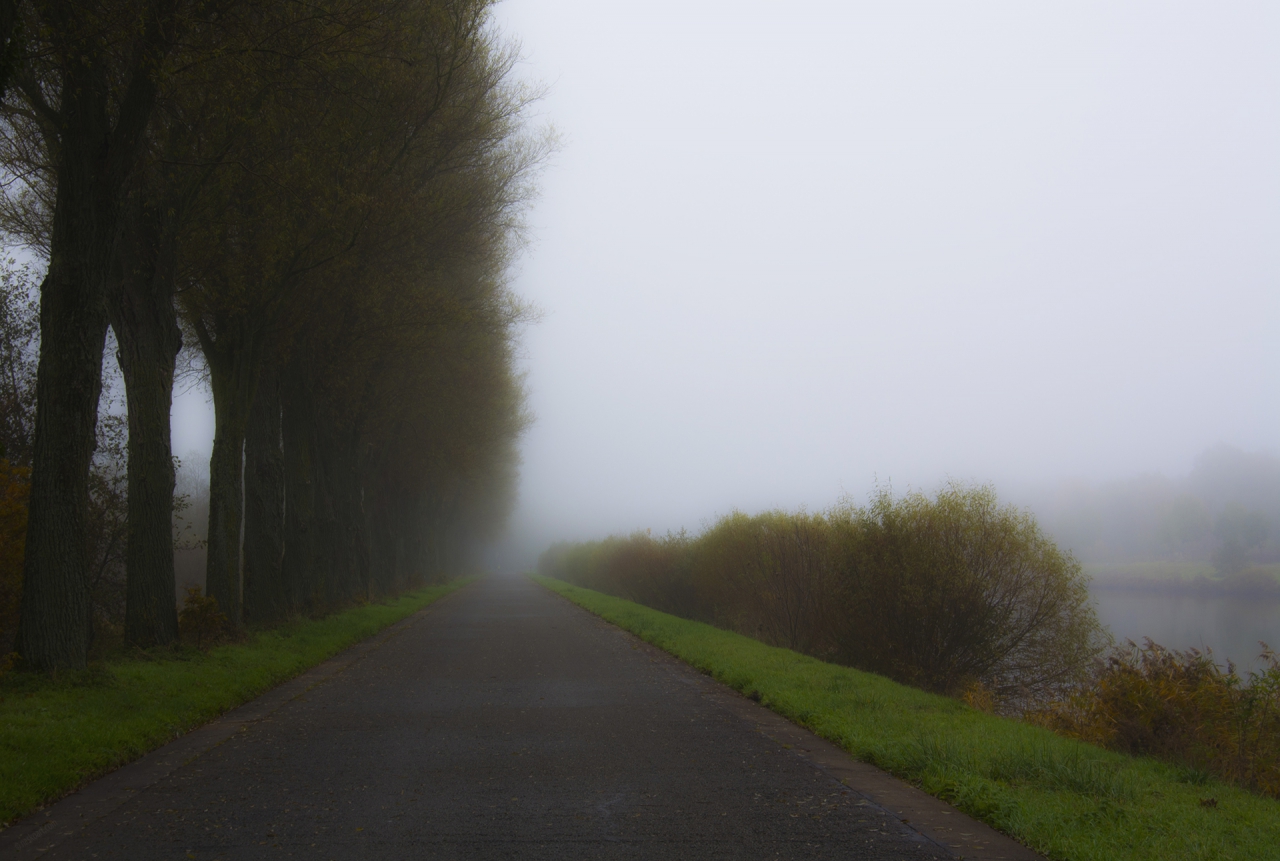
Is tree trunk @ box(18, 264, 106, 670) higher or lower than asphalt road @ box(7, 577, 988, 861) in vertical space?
higher

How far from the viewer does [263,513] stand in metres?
18.6

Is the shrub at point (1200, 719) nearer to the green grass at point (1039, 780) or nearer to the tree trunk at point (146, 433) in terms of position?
the green grass at point (1039, 780)

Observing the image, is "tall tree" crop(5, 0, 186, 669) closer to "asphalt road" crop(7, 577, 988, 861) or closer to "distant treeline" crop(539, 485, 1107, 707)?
"asphalt road" crop(7, 577, 988, 861)

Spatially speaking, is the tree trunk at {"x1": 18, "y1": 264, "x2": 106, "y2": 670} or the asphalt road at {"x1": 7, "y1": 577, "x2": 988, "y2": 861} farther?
the tree trunk at {"x1": 18, "y1": 264, "x2": 106, "y2": 670}

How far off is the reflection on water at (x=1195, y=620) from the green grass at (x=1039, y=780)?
6.72 m

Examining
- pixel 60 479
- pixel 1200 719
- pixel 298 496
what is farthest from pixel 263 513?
pixel 1200 719

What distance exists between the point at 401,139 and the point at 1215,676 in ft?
47.0

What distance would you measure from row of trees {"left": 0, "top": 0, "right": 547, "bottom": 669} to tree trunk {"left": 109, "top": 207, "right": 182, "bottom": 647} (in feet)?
0.10

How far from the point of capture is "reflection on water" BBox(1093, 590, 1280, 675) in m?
16.3

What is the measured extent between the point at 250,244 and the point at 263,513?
609 cm

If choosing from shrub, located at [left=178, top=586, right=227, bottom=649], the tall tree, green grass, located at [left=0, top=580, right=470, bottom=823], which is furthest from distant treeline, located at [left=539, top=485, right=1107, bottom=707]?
the tall tree

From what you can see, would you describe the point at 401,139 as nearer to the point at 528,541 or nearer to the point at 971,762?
the point at 971,762

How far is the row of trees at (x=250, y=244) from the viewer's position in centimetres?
1005

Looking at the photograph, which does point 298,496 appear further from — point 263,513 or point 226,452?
point 226,452
